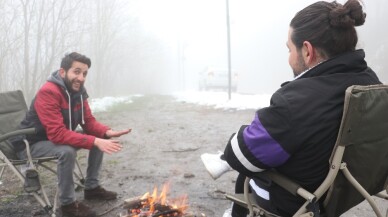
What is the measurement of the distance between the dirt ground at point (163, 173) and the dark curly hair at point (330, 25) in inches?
83.8

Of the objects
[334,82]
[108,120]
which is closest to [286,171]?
[334,82]

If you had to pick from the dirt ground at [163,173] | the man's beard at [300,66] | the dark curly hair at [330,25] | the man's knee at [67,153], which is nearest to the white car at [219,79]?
the dirt ground at [163,173]

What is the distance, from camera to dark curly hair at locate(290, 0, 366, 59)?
167cm

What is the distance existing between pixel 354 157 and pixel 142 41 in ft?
112

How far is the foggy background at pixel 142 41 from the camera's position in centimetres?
1303

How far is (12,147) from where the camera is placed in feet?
11.6

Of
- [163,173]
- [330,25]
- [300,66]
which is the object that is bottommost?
[163,173]

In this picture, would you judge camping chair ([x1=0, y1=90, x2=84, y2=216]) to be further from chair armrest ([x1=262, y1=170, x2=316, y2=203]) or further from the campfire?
chair armrest ([x1=262, y1=170, x2=316, y2=203])

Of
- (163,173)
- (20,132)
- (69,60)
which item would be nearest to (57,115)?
(20,132)

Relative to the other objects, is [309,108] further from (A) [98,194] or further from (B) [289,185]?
(A) [98,194]

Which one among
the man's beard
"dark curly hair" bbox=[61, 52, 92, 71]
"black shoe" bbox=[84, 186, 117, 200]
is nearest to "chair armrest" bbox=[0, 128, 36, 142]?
"dark curly hair" bbox=[61, 52, 92, 71]

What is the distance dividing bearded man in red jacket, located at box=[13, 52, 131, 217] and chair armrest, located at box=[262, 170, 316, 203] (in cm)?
165

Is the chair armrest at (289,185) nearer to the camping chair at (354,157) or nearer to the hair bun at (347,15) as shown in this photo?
the camping chair at (354,157)

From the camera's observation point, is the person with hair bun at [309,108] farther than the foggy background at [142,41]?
No
